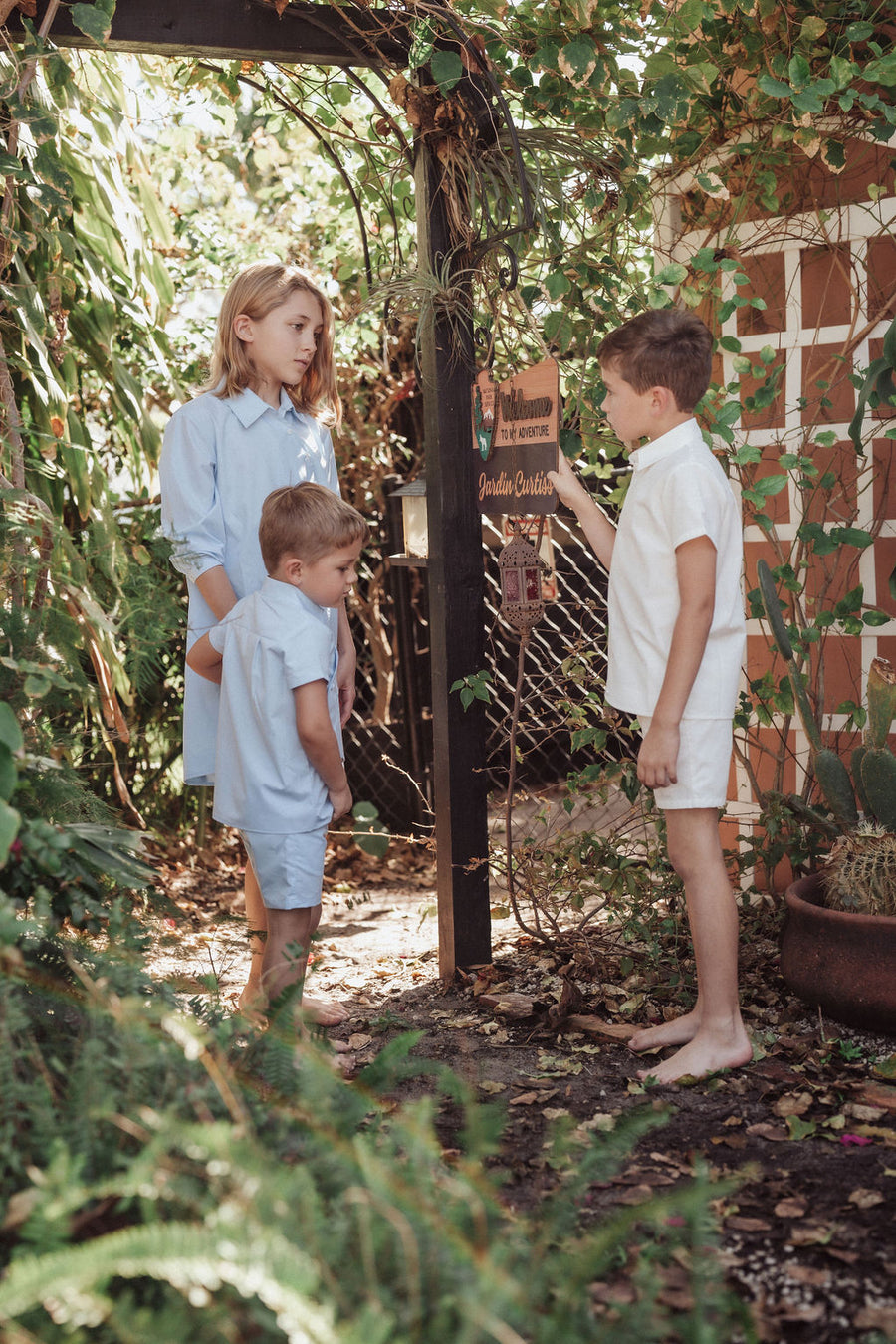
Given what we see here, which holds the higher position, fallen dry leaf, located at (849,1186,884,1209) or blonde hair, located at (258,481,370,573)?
blonde hair, located at (258,481,370,573)

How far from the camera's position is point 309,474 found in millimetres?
2732

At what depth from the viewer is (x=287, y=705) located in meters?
2.35

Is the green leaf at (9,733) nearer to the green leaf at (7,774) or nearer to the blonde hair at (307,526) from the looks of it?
the green leaf at (7,774)

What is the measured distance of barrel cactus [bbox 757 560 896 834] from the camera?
8.53 feet

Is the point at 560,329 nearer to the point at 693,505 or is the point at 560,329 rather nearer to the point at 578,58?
the point at 578,58

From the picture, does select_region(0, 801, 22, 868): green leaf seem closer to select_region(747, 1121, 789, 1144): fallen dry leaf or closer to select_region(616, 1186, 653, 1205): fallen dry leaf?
select_region(616, 1186, 653, 1205): fallen dry leaf

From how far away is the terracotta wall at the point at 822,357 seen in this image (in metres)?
3.24

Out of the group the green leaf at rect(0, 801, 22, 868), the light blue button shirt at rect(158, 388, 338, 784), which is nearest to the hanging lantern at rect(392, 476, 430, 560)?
the light blue button shirt at rect(158, 388, 338, 784)

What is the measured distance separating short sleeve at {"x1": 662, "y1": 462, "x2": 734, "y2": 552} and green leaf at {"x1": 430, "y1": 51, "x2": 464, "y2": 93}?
112cm

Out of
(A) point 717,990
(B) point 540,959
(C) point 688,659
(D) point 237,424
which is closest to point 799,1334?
(A) point 717,990

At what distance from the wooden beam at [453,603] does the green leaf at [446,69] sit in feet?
0.78

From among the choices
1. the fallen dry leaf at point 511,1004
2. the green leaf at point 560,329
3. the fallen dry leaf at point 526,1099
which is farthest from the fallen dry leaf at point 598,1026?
the green leaf at point 560,329

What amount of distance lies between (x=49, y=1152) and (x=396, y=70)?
255 centimetres

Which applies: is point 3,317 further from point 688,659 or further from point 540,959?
point 540,959
